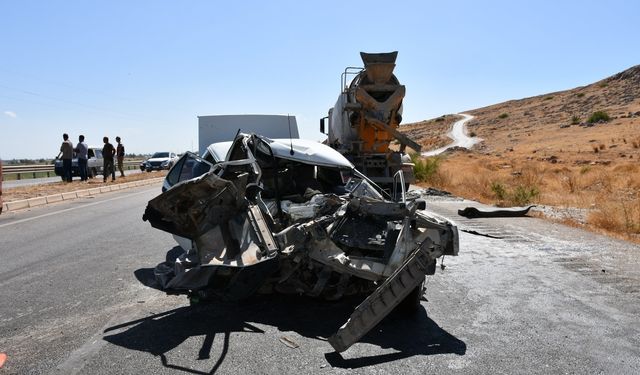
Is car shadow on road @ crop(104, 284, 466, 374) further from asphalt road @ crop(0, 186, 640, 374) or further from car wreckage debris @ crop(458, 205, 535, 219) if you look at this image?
car wreckage debris @ crop(458, 205, 535, 219)

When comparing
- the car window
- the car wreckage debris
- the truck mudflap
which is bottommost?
the car wreckage debris

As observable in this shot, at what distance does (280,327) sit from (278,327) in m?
0.02

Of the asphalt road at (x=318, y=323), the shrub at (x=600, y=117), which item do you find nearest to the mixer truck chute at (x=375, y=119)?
the asphalt road at (x=318, y=323)

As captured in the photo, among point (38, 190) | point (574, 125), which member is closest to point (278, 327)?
point (38, 190)

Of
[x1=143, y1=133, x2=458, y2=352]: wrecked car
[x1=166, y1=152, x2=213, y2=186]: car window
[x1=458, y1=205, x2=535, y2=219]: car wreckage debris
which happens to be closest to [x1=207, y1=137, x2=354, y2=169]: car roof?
[x1=143, y1=133, x2=458, y2=352]: wrecked car

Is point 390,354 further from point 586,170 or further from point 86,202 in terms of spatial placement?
point 586,170

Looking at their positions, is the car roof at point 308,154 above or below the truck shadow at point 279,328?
above

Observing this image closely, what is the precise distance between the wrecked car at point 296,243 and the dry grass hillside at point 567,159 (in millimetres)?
6723

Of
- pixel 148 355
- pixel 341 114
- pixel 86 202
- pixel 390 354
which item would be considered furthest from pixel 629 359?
pixel 86 202

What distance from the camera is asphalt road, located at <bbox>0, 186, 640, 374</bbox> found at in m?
3.86

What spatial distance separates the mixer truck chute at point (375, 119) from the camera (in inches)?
544

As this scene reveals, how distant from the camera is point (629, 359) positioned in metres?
3.93

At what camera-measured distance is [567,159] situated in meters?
33.5

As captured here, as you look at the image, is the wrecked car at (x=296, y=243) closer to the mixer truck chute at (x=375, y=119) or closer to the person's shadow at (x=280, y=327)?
the person's shadow at (x=280, y=327)
